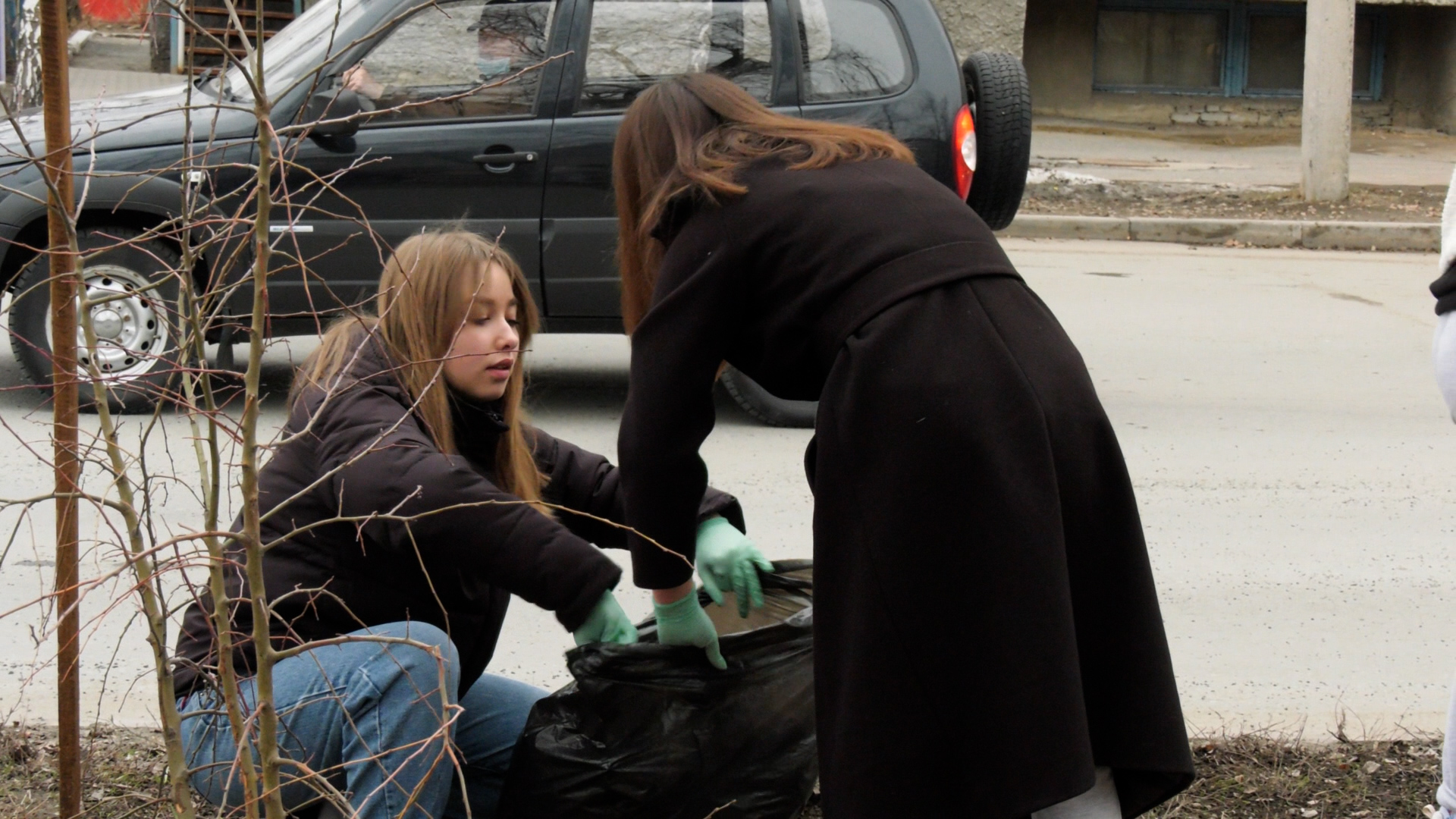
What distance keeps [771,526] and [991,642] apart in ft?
10.1

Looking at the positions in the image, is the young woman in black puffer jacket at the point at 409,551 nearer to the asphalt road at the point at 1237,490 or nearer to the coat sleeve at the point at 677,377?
the coat sleeve at the point at 677,377

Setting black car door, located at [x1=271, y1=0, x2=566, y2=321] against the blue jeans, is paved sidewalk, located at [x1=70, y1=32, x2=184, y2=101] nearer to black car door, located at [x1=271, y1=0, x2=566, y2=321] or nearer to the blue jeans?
black car door, located at [x1=271, y1=0, x2=566, y2=321]

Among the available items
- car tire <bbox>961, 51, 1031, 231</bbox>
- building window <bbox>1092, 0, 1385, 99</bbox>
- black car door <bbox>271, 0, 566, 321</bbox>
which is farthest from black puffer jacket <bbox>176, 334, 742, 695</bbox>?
building window <bbox>1092, 0, 1385, 99</bbox>

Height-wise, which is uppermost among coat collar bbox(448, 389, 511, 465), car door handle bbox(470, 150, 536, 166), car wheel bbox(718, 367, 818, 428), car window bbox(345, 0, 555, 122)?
car window bbox(345, 0, 555, 122)

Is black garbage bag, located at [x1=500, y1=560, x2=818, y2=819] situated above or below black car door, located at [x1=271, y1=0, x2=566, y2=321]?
below

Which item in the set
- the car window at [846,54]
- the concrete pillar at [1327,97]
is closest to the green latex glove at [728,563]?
the car window at [846,54]

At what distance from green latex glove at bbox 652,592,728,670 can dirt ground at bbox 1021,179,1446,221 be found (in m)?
10.7

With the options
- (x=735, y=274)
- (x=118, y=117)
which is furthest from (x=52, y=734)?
(x=118, y=117)

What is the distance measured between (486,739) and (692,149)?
3.99ft

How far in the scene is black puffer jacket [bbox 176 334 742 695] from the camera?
2.27 m

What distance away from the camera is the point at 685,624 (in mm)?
2338

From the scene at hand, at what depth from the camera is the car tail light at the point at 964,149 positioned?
6168 mm

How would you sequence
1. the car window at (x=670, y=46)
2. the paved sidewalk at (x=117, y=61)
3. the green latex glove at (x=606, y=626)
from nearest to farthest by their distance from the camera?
the green latex glove at (x=606, y=626) → the car window at (x=670, y=46) → the paved sidewalk at (x=117, y=61)

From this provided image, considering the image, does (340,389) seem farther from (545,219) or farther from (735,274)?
(545,219)
